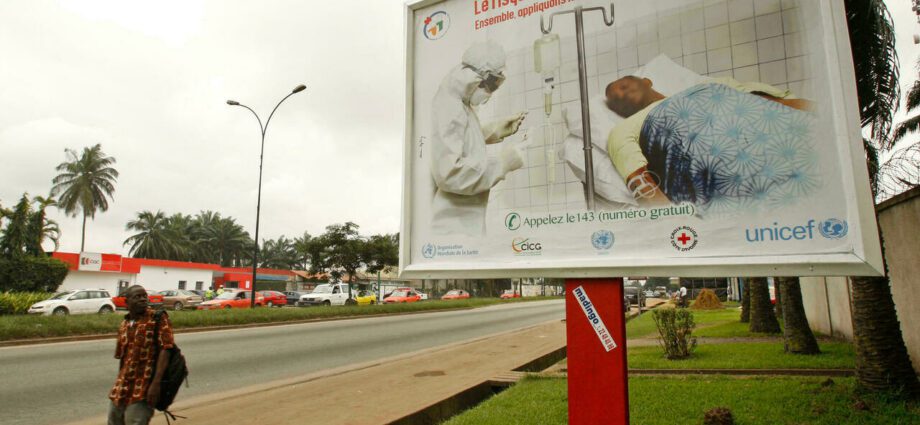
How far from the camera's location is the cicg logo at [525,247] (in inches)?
128

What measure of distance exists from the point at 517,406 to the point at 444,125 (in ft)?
11.2

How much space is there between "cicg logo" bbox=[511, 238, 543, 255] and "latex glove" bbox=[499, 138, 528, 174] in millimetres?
457

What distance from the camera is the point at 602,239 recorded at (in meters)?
3.08

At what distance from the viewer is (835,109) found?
2.62 meters

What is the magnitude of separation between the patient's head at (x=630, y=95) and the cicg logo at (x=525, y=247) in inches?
35.7

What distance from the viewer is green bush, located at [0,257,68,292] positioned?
31984 millimetres

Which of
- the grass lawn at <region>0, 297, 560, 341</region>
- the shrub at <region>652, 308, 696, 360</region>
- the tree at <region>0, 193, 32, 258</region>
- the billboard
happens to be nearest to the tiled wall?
the billboard

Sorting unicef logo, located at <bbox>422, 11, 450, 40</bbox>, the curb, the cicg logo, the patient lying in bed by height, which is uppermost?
unicef logo, located at <bbox>422, 11, 450, 40</bbox>

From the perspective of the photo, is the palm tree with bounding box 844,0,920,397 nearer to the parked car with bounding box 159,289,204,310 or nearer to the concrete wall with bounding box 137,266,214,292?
the parked car with bounding box 159,289,204,310

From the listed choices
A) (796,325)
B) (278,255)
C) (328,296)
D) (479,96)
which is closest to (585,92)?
(479,96)

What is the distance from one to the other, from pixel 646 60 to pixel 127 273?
45.5 meters

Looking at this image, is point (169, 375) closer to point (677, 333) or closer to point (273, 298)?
point (677, 333)

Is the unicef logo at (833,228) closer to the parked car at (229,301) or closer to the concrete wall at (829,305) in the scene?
the concrete wall at (829,305)

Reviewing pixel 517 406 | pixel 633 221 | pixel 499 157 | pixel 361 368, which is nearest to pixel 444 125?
pixel 499 157
